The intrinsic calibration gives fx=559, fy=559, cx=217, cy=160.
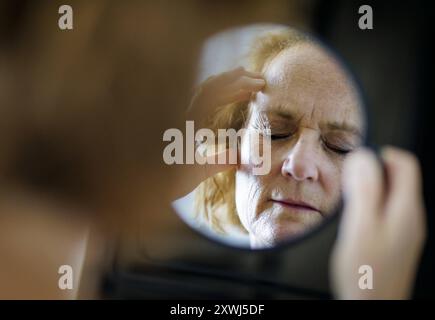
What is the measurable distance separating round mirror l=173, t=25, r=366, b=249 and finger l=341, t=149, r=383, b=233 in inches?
0.8

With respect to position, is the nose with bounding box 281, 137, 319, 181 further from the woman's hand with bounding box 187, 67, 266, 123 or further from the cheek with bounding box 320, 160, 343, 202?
the woman's hand with bounding box 187, 67, 266, 123

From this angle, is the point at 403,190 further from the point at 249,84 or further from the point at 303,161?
the point at 249,84

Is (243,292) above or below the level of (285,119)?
below

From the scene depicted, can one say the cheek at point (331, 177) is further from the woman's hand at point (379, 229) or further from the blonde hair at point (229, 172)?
the blonde hair at point (229, 172)

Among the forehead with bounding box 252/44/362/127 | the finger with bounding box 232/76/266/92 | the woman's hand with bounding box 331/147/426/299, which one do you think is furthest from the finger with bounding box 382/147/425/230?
the finger with bounding box 232/76/266/92

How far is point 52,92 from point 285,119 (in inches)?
17.0

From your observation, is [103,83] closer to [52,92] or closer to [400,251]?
[52,92]

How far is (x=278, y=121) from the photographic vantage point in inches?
41.5

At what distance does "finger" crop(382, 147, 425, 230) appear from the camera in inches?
42.1

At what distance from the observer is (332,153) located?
3.45 feet

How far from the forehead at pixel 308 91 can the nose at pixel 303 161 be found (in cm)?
5

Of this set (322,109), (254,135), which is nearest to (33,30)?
(254,135)

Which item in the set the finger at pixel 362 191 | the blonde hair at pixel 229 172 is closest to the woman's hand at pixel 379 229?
the finger at pixel 362 191

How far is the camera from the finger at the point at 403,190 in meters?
1.07
